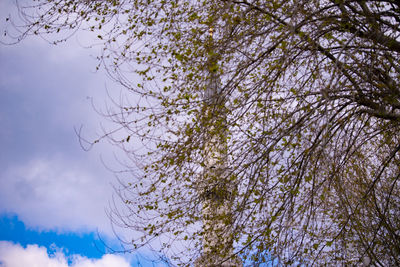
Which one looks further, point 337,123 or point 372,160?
point 372,160

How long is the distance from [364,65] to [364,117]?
3.95 feet

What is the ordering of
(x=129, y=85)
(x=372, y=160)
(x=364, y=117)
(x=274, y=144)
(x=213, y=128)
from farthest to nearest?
1. (x=372, y=160)
2. (x=364, y=117)
3. (x=129, y=85)
4. (x=213, y=128)
5. (x=274, y=144)

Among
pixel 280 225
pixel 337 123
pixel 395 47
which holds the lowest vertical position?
pixel 280 225

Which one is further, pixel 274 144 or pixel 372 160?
pixel 372 160

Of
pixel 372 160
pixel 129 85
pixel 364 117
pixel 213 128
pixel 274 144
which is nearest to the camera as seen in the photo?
pixel 274 144

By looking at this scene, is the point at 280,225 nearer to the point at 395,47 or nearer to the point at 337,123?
the point at 337,123

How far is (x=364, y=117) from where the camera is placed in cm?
573

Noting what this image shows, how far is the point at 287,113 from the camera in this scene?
5180 millimetres

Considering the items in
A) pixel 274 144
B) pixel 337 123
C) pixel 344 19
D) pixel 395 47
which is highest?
pixel 344 19

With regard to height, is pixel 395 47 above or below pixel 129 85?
below

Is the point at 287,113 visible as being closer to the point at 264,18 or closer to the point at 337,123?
the point at 337,123

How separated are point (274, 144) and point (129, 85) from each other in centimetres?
221

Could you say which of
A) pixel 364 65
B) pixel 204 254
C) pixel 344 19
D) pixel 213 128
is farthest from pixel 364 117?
pixel 204 254

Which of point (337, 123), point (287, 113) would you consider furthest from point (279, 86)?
point (337, 123)
